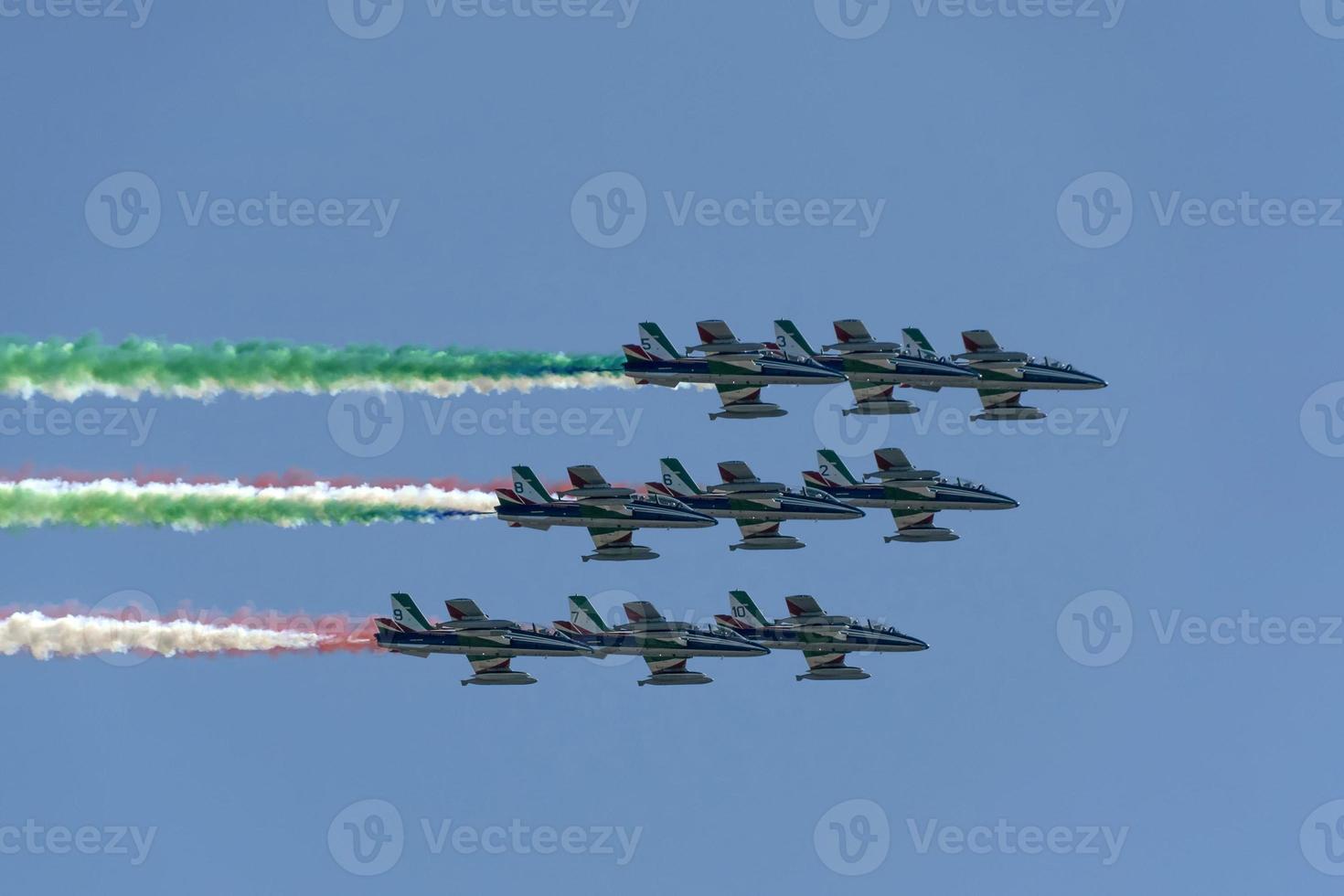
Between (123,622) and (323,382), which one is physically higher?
(323,382)

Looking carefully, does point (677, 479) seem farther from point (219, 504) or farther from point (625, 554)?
point (219, 504)

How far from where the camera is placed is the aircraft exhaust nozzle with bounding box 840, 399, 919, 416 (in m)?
155

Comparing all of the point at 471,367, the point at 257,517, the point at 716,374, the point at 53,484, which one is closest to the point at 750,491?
the point at 716,374

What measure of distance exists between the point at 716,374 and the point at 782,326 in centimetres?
592

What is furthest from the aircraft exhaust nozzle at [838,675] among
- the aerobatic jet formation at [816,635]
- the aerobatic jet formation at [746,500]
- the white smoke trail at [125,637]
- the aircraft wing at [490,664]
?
the white smoke trail at [125,637]

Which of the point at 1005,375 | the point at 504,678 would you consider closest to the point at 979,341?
the point at 1005,375

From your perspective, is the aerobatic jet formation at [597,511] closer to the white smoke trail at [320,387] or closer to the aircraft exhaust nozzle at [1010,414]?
the white smoke trail at [320,387]

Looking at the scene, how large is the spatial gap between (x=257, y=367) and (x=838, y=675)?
127 ft

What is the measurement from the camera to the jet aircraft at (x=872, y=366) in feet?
500

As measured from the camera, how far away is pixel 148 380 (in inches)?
5704

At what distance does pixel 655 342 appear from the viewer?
14962cm

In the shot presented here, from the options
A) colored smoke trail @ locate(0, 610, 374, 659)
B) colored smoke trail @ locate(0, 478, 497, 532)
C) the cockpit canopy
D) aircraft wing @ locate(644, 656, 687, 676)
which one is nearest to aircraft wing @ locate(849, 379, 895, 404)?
the cockpit canopy

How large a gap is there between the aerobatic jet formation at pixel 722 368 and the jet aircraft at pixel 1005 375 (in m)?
9.24

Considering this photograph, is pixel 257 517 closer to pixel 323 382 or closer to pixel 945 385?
pixel 323 382
